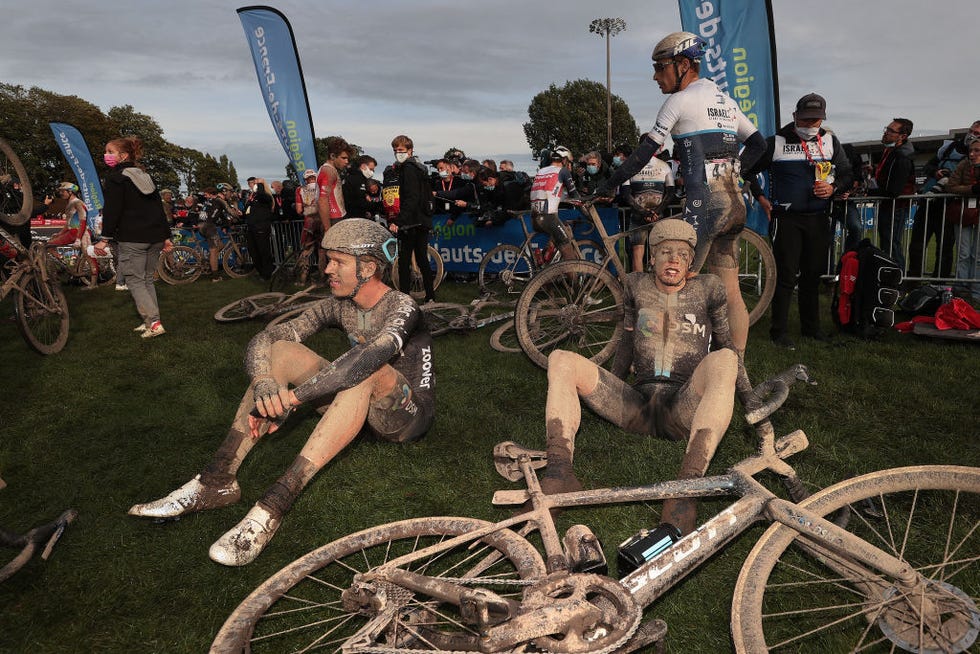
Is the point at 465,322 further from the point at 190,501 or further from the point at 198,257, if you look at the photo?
the point at 198,257

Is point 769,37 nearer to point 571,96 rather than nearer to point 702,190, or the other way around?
point 702,190

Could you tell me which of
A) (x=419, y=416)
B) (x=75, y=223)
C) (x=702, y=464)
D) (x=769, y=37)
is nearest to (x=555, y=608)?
(x=702, y=464)

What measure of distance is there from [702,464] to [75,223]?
16.4 m

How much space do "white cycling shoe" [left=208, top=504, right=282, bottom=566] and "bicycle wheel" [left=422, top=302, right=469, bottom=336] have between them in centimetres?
401

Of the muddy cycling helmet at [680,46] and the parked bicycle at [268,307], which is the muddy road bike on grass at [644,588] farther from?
the parked bicycle at [268,307]

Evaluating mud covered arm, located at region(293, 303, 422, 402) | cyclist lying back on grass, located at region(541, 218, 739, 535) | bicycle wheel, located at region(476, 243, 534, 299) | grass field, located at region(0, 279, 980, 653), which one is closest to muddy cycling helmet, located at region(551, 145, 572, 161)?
bicycle wheel, located at region(476, 243, 534, 299)

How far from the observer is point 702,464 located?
104 inches

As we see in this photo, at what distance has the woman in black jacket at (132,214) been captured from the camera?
7.41m

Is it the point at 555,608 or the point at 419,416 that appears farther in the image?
the point at 419,416

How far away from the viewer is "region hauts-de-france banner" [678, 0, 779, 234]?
8531mm

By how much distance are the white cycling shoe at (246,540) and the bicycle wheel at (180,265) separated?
43.0 ft

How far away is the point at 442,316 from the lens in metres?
7.68

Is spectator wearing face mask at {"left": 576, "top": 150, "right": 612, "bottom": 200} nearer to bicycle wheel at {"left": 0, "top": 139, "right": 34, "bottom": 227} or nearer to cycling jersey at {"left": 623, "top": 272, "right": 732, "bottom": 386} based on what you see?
cycling jersey at {"left": 623, "top": 272, "right": 732, "bottom": 386}

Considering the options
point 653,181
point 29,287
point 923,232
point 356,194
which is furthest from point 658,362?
point 356,194
